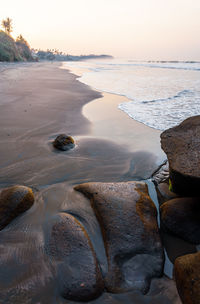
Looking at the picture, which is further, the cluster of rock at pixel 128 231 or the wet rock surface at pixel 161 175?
the wet rock surface at pixel 161 175

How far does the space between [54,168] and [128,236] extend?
1716 mm

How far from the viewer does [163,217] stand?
204 cm

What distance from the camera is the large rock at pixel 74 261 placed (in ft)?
4.61

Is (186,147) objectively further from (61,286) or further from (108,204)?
(61,286)

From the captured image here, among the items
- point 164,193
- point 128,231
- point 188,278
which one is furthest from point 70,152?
point 188,278

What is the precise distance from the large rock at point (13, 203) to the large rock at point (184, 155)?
161 centimetres

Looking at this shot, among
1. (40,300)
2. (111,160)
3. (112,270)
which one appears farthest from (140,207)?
(111,160)

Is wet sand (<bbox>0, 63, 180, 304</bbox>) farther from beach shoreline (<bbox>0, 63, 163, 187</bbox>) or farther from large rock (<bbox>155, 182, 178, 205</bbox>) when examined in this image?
large rock (<bbox>155, 182, 178, 205</bbox>)

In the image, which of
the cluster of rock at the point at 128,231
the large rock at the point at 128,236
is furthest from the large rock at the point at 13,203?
the large rock at the point at 128,236

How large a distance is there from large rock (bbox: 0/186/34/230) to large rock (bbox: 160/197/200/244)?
4.95 ft

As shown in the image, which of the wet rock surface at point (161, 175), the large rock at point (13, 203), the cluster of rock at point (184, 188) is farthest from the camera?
the wet rock surface at point (161, 175)

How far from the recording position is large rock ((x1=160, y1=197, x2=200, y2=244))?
1.88 meters

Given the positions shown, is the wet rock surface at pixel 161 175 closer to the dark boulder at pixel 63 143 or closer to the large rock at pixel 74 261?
the large rock at pixel 74 261

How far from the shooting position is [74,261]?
1.56 meters
